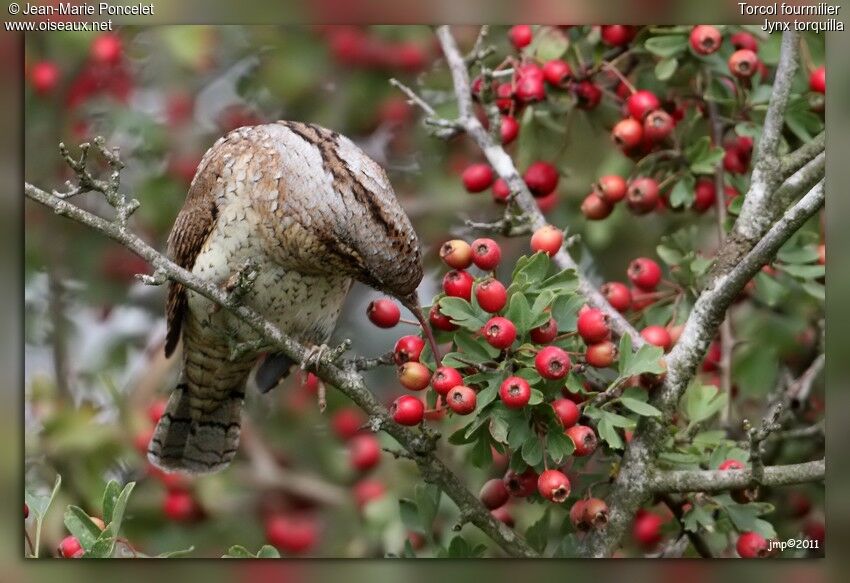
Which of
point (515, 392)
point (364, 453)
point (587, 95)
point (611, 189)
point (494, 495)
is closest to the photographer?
point (515, 392)

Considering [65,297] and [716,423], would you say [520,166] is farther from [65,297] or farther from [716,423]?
[65,297]

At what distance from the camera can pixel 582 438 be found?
1812mm

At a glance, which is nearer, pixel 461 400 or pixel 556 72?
pixel 461 400

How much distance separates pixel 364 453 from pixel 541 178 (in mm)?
885

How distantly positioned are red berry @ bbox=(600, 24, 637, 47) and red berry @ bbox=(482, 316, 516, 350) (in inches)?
29.9

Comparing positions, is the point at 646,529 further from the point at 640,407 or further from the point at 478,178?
the point at 478,178

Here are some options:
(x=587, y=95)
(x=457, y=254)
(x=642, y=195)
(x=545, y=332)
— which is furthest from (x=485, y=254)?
(x=587, y=95)

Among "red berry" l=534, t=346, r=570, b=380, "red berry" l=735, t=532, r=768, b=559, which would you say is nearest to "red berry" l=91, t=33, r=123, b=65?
"red berry" l=534, t=346, r=570, b=380

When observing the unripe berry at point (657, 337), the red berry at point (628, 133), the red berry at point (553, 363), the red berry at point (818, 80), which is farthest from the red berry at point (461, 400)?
the red berry at point (818, 80)

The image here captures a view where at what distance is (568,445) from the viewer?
179 cm

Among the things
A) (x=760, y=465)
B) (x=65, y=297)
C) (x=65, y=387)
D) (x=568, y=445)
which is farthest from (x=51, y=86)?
(x=760, y=465)

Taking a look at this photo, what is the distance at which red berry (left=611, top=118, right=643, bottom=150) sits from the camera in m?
2.20

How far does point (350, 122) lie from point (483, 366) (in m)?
1.20

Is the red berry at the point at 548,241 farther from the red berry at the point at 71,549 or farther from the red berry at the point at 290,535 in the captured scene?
the red berry at the point at 290,535
